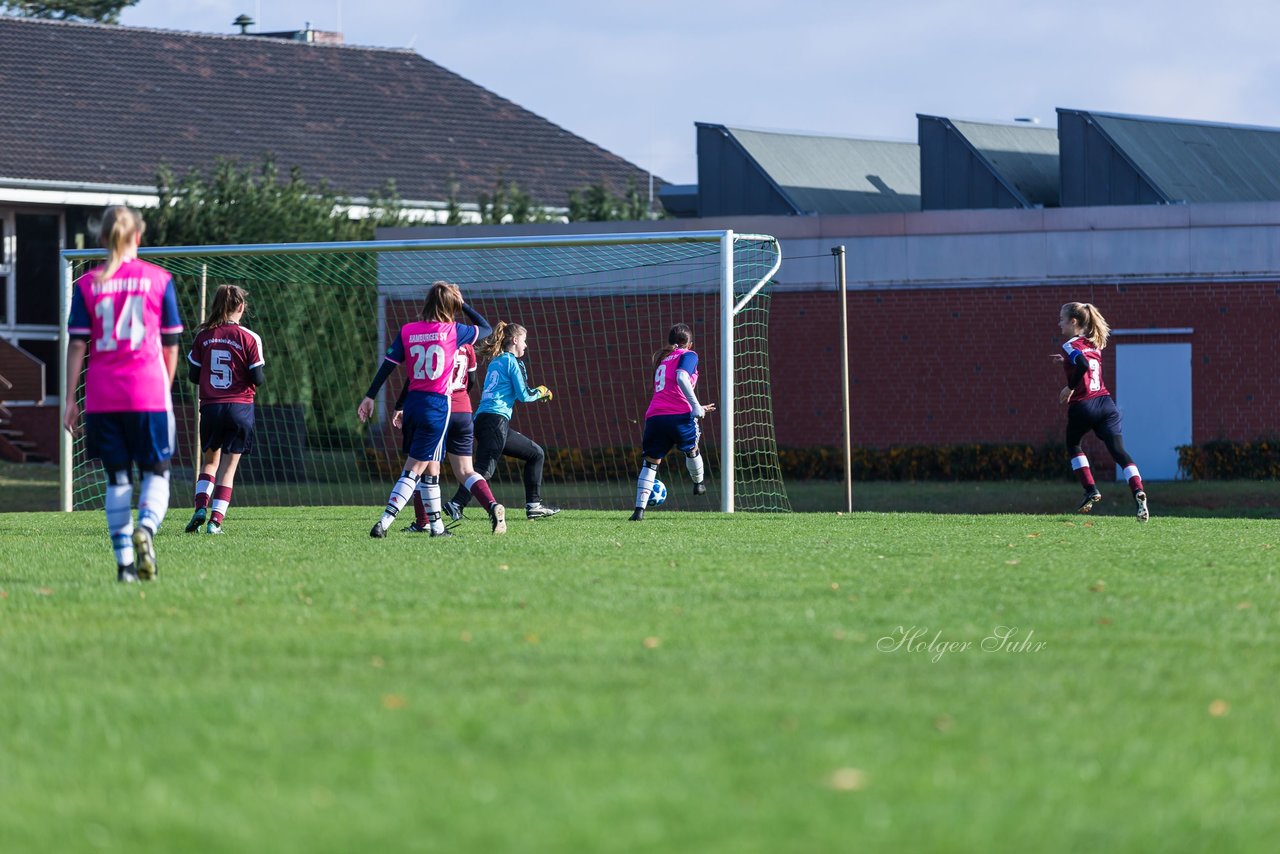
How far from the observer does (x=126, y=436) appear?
332 inches

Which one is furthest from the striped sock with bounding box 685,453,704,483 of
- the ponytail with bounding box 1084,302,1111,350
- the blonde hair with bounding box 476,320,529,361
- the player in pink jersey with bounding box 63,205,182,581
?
the player in pink jersey with bounding box 63,205,182,581

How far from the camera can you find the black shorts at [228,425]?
12484mm

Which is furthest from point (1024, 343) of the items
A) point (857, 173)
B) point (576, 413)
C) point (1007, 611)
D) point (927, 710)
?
point (927, 710)

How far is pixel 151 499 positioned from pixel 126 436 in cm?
37

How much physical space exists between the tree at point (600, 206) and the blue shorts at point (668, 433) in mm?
20688

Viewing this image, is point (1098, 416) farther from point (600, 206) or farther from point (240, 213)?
point (600, 206)

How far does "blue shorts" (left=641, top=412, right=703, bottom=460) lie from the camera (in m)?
14.4

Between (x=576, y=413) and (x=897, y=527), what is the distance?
1399cm

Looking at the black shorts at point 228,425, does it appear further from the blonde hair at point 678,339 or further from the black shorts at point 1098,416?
the black shorts at point 1098,416

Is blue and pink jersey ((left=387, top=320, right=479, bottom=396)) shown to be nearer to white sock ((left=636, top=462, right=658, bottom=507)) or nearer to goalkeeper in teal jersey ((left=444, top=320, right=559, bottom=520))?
goalkeeper in teal jersey ((left=444, top=320, right=559, bottom=520))

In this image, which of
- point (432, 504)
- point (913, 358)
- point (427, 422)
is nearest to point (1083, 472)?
point (432, 504)

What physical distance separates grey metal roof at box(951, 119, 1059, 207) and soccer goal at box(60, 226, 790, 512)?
789cm

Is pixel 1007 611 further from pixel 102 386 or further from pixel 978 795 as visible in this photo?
pixel 102 386

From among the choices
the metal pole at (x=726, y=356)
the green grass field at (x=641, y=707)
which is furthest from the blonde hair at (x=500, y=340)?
the green grass field at (x=641, y=707)
